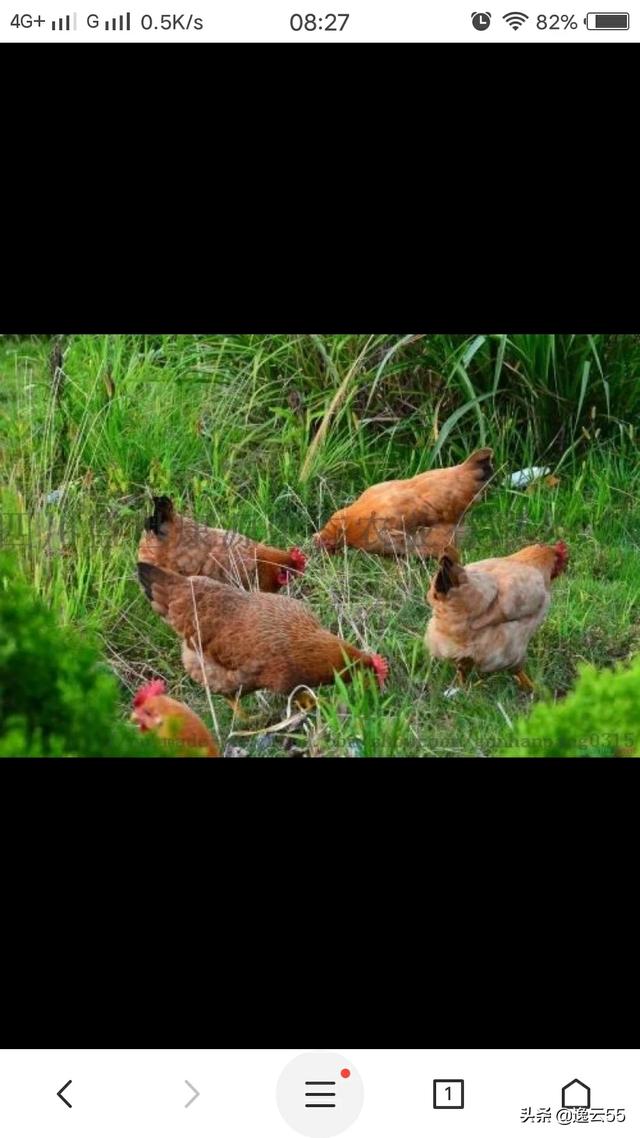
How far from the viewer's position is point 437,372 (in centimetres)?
348

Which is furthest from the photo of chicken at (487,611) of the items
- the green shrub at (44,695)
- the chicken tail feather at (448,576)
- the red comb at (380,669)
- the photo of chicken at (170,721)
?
the green shrub at (44,695)

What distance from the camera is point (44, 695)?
9.50 feet

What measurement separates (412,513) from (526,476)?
283mm

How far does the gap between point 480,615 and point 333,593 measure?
0.34 meters

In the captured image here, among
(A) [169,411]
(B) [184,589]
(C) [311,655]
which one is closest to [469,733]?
(C) [311,655]
